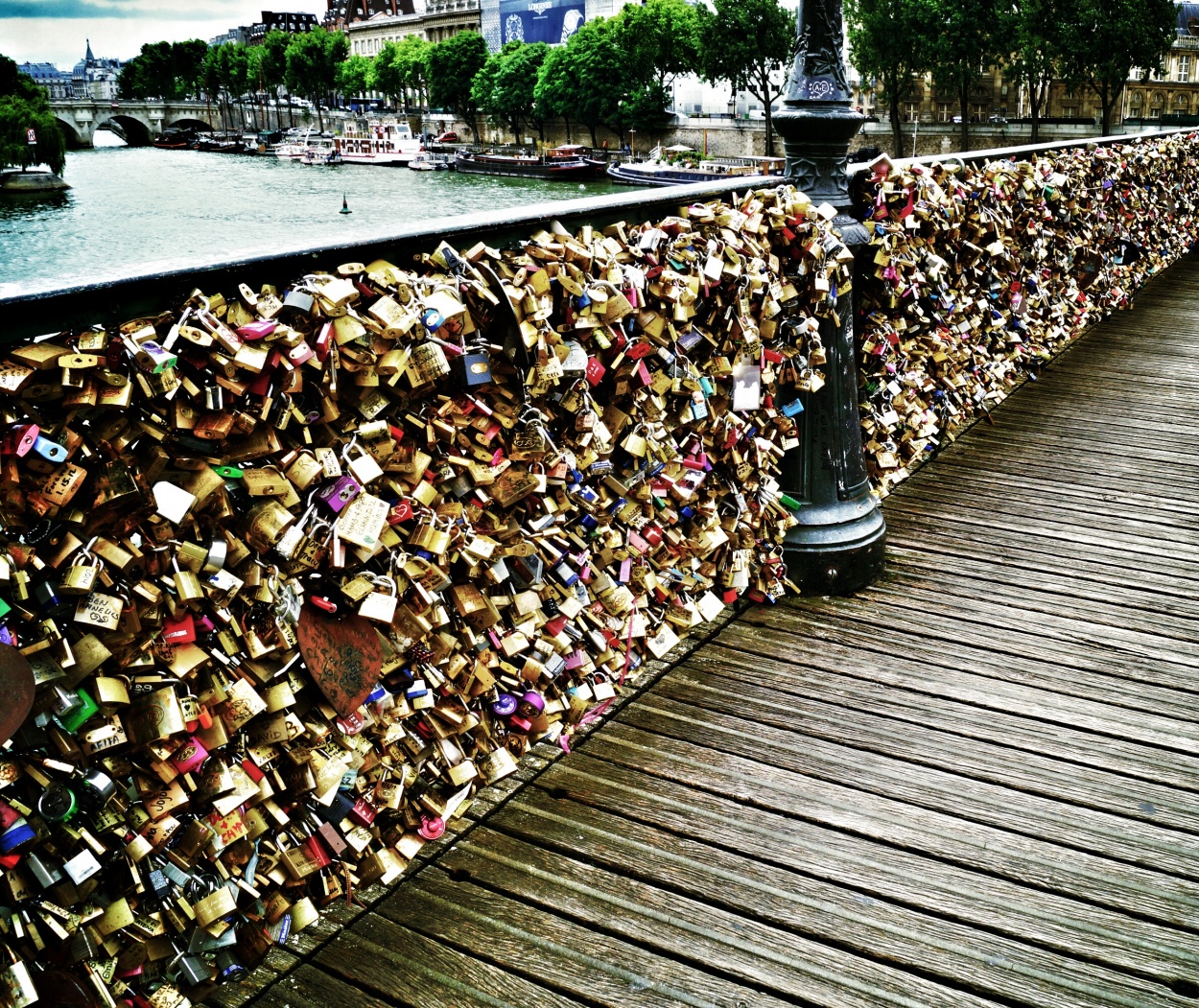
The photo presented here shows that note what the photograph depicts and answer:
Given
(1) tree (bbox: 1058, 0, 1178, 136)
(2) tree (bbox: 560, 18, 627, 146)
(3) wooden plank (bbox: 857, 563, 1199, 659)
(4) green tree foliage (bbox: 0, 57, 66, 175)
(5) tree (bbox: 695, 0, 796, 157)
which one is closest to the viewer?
(3) wooden plank (bbox: 857, 563, 1199, 659)

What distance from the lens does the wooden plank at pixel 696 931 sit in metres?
2.20

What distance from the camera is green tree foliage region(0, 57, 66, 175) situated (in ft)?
203

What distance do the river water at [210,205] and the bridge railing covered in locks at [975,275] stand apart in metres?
24.1

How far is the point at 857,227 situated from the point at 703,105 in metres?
97.0

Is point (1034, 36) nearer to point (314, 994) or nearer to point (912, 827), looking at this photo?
point (912, 827)

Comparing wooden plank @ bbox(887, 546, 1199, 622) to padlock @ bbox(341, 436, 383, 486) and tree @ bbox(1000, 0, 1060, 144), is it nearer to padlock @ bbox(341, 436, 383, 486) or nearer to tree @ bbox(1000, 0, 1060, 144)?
padlock @ bbox(341, 436, 383, 486)

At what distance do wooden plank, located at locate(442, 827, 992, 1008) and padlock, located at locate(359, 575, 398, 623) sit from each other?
2.12ft

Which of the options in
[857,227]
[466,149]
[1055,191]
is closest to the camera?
[857,227]

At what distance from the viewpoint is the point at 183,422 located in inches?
79.1

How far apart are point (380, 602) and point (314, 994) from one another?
0.80m

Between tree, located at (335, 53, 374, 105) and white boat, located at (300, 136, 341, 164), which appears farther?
tree, located at (335, 53, 374, 105)

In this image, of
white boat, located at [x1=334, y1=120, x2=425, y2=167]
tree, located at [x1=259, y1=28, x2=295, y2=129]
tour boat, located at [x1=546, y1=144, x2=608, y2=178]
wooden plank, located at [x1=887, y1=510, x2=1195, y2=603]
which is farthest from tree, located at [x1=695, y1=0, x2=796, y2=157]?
tree, located at [x1=259, y1=28, x2=295, y2=129]

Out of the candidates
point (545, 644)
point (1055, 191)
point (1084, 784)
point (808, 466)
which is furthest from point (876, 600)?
point (1055, 191)

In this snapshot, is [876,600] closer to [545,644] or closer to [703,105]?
[545,644]
